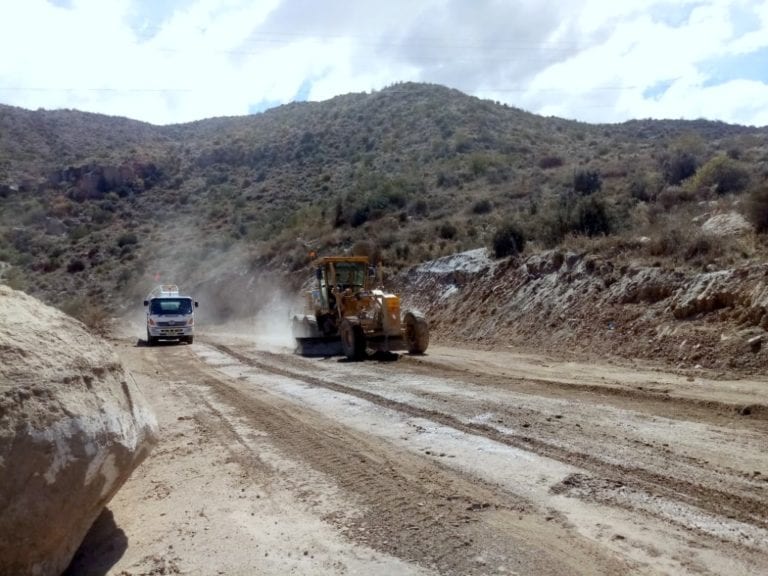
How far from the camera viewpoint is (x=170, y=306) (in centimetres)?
2830

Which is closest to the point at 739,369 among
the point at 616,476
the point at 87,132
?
the point at 616,476

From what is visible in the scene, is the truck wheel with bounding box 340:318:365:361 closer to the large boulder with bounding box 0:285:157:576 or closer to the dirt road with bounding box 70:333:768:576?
the dirt road with bounding box 70:333:768:576

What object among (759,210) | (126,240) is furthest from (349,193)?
(759,210)

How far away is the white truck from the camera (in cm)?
2748

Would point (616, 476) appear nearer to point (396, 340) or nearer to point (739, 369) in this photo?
point (739, 369)

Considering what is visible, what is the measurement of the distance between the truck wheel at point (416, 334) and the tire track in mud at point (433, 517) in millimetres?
9423

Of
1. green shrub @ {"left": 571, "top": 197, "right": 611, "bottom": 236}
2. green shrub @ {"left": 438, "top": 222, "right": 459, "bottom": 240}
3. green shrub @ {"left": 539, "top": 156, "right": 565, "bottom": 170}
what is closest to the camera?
green shrub @ {"left": 571, "top": 197, "right": 611, "bottom": 236}

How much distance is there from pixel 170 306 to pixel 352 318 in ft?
39.2

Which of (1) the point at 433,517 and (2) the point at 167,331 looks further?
(2) the point at 167,331

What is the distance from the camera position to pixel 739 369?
13375mm

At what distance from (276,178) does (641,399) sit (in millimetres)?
58229

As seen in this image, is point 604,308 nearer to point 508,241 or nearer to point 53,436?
point 508,241

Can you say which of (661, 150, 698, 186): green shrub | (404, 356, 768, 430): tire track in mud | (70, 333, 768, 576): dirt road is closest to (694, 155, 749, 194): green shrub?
(661, 150, 698, 186): green shrub

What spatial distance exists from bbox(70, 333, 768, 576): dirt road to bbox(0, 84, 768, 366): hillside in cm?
838
